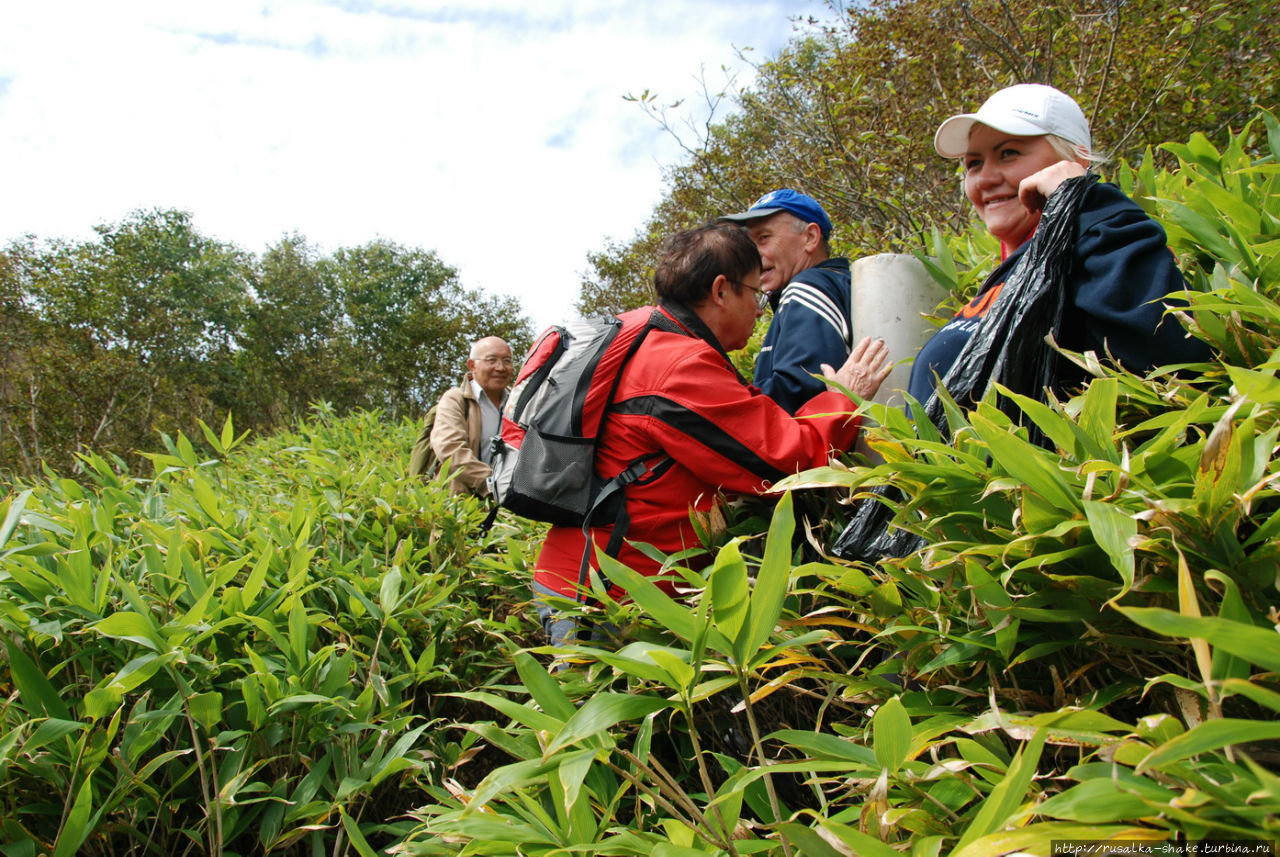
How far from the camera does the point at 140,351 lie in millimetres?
24656

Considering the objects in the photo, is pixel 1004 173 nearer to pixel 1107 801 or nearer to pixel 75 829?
pixel 1107 801

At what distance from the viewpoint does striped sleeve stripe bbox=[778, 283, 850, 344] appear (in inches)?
89.6

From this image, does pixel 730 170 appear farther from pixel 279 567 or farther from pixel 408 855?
pixel 408 855

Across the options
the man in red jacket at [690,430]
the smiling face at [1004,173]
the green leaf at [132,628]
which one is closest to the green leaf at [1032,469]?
the man in red jacket at [690,430]

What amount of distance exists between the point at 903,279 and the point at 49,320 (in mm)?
26963

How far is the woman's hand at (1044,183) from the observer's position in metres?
1.64

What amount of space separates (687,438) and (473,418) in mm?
3976

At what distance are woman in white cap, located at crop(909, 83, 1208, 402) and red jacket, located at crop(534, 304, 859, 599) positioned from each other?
1.03 ft

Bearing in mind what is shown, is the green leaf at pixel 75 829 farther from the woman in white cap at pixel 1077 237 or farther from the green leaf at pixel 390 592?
the woman in white cap at pixel 1077 237

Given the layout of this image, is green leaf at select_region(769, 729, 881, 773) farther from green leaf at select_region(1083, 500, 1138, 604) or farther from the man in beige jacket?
the man in beige jacket

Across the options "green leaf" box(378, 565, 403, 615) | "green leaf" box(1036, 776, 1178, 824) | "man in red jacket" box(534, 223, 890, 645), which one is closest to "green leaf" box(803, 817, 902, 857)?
"green leaf" box(1036, 776, 1178, 824)

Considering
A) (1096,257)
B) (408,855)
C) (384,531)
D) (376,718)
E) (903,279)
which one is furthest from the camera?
(384,531)

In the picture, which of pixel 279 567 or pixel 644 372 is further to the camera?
pixel 279 567

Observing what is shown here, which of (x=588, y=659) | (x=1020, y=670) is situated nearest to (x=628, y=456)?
(x=588, y=659)
